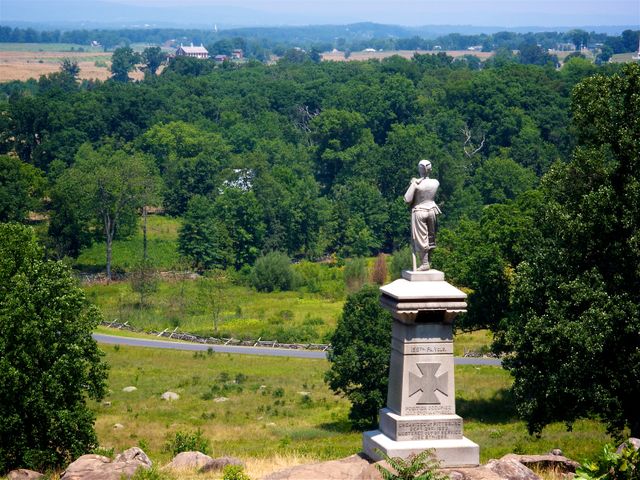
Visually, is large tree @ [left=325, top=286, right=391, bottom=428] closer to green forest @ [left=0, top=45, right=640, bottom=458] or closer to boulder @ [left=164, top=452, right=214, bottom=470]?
green forest @ [left=0, top=45, right=640, bottom=458]

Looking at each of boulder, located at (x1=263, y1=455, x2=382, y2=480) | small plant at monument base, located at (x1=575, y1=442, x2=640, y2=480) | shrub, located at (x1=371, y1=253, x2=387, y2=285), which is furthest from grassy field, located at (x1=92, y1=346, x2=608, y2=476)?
shrub, located at (x1=371, y1=253, x2=387, y2=285)

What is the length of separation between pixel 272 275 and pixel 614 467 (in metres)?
69.1

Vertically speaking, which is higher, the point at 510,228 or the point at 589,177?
the point at 589,177

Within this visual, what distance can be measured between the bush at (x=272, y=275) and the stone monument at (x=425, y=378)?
64.2 m

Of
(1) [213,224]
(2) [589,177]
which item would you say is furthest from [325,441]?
(1) [213,224]

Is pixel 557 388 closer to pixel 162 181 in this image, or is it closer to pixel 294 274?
pixel 294 274

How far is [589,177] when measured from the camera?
95.5 feet

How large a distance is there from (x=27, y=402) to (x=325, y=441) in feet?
33.6

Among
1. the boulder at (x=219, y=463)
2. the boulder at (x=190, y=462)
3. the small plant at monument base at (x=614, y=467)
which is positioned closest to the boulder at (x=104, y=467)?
the boulder at (x=190, y=462)

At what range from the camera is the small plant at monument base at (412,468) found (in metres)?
18.5

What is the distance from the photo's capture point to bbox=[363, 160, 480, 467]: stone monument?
2111 centimetres

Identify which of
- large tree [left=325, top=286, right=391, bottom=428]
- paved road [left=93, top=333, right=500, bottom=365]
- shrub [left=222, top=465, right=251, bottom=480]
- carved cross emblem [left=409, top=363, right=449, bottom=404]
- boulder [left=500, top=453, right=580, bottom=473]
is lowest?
paved road [left=93, top=333, right=500, bottom=365]

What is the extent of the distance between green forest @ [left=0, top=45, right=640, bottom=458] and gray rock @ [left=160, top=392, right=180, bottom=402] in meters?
12.9

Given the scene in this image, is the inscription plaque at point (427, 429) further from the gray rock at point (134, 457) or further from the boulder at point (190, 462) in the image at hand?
the boulder at point (190, 462)
